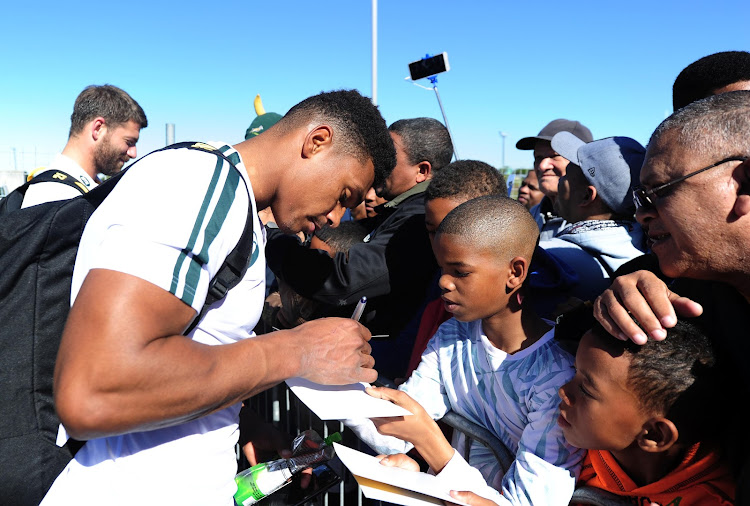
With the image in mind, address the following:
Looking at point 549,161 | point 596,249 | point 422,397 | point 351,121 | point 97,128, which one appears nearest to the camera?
point 351,121

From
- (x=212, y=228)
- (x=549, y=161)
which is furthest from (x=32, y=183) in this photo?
(x=549, y=161)

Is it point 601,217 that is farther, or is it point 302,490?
point 601,217

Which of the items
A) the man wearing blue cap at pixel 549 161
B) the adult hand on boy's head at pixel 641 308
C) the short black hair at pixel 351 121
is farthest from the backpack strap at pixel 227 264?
the man wearing blue cap at pixel 549 161

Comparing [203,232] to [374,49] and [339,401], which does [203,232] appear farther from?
[374,49]

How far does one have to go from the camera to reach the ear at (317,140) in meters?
1.84

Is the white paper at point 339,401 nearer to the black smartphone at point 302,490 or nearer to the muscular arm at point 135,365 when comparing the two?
the muscular arm at point 135,365

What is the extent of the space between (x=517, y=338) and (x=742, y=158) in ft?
3.37

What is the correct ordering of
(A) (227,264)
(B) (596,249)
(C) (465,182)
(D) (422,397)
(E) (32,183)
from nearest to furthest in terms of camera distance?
(A) (227,264), (D) (422,397), (B) (596,249), (E) (32,183), (C) (465,182)

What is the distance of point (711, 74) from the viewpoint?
2.89 meters

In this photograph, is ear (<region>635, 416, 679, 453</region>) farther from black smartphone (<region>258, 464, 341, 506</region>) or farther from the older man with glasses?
black smartphone (<region>258, 464, 341, 506</region>)

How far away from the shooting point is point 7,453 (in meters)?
1.46

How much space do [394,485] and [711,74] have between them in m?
2.74

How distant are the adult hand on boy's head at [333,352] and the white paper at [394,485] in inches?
9.1

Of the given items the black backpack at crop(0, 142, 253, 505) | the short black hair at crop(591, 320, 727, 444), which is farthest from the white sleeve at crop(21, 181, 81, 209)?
the short black hair at crop(591, 320, 727, 444)
